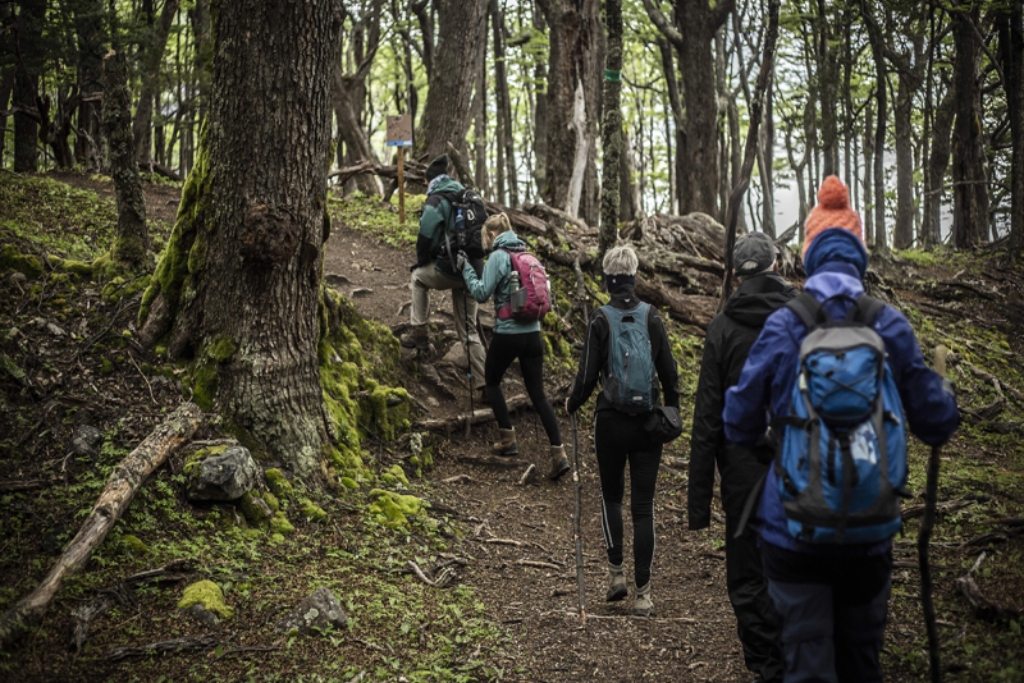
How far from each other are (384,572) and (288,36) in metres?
4.19

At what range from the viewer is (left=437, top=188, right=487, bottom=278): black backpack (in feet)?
27.3

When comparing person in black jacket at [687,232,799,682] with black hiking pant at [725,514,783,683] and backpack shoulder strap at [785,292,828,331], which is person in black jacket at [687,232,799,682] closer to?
black hiking pant at [725,514,783,683]

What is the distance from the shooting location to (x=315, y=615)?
Answer: 4707 mm

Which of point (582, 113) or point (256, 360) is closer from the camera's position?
point (256, 360)

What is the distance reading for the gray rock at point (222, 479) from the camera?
17.9 ft

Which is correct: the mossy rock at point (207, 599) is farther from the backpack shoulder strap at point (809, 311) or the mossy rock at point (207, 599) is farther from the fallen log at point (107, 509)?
the backpack shoulder strap at point (809, 311)

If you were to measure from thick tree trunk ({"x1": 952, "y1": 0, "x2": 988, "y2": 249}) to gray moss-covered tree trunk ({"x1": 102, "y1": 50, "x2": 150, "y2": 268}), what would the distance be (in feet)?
57.1

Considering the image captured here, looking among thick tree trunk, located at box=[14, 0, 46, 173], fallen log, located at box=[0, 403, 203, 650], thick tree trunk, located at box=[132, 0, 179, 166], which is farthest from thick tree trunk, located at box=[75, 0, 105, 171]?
fallen log, located at box=[0, 403, 203, 650]

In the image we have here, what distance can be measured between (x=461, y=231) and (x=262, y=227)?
254 centimetres

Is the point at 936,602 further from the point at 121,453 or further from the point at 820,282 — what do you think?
the point at 121,453

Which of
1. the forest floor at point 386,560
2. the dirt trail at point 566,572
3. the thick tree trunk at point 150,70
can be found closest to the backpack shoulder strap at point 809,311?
the forest floor at point 386,560

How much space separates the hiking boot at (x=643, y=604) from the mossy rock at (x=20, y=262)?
592cm

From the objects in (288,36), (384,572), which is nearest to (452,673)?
(384,572)

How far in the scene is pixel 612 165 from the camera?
10812mm
